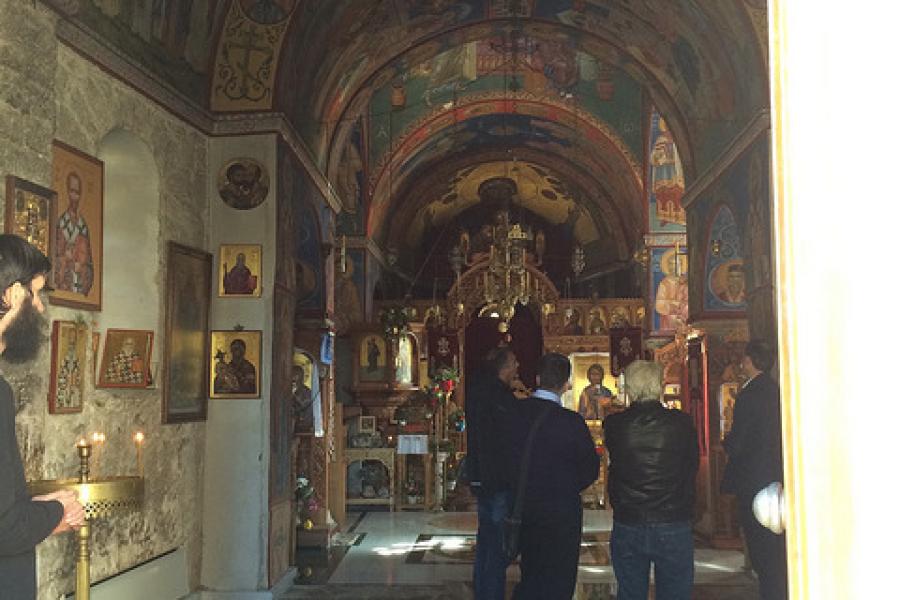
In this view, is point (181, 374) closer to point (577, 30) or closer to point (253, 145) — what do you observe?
point (253, 145)

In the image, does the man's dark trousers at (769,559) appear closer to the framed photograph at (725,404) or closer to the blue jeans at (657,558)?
the blue jeans at (657,558)

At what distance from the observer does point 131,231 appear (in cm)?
735

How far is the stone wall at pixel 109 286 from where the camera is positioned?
478 centimetres

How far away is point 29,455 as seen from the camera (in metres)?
4.95

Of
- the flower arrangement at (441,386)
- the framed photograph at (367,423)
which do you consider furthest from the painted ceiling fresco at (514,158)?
the framed photograph at (367,423)

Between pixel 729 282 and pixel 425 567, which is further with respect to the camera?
pixel 729 282

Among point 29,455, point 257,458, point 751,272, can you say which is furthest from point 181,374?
point 751,272

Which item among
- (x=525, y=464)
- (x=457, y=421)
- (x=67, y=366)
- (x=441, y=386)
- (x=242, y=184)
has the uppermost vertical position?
(x=242, y=184)

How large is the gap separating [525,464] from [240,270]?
448cm

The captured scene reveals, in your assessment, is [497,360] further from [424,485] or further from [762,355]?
[424,485]

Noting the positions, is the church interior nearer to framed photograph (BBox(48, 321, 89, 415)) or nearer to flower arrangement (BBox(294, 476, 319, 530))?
framed photograph (BBox(48, 321, 89, 415))

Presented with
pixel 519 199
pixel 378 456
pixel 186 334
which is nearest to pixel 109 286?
pixel 186 334

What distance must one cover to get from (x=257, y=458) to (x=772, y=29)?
781cm

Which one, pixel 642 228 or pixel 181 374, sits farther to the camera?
pixel 642 228
